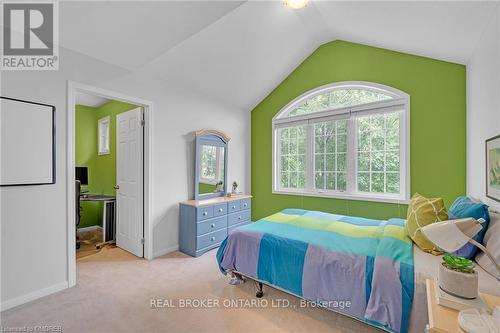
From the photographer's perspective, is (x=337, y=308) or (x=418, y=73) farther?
(x=418, y=73)

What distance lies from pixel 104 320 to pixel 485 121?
12.1ft

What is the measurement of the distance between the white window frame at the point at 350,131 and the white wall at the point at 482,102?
0.64 meters

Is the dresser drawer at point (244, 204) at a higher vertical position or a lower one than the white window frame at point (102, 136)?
lower

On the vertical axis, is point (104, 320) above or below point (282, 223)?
below

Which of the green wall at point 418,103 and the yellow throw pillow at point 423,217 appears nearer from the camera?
the yellow throw pillow at point 423,217

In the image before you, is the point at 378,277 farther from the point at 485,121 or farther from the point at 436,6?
the point at 436,6

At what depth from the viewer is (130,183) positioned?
3.24 m

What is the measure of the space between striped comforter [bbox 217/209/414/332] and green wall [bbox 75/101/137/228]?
3318 millimetres

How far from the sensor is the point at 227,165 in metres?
4.05

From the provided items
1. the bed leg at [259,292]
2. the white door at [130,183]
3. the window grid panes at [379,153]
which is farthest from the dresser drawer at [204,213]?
the window grid panes at [379,153]

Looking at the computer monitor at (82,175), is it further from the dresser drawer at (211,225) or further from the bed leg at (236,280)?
the bed leg at (236,280)

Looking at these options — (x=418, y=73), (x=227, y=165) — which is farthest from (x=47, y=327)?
(x=418, y=73)

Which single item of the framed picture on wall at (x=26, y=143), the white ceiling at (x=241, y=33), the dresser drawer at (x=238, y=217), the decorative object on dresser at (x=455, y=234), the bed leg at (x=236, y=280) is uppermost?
the white ceiling at (x=241, y=33)

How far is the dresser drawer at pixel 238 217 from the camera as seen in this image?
3625mm
